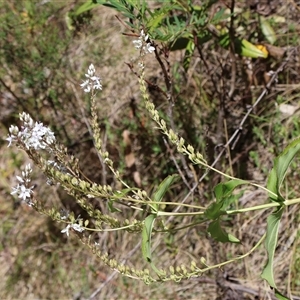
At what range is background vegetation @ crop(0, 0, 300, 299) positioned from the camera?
2.06 metres

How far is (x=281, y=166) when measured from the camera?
1.12 m

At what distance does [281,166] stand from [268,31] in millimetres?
1290

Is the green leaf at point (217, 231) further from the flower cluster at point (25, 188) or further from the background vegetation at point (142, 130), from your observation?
the background vegetation at point (142, 130)

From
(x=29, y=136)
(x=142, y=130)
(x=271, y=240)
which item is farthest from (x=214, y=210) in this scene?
(x=142, y=130)

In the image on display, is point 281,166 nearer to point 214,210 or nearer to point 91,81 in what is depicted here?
point 214,210

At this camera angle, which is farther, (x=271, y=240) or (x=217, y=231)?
(x=217, y=231)

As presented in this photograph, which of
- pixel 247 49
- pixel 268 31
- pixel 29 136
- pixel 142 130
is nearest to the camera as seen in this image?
pixel 29 136

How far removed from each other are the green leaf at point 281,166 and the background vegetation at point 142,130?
0.80 m

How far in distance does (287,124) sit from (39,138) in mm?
1340

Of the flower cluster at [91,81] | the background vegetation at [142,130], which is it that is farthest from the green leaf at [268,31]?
the flower cluster at [91,81]

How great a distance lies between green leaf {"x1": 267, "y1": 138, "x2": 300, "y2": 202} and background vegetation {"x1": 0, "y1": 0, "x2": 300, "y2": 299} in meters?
0.80

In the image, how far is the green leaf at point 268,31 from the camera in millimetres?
2262

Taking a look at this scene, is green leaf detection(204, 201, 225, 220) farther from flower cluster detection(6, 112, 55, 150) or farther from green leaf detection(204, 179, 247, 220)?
flower cluster detection(6, 112, 55, 150)

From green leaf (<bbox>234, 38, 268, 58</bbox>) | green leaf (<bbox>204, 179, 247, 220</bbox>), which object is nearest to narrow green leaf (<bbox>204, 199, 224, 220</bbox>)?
green leaf (<bbox>204, 179, 247, 220</bbox>)
